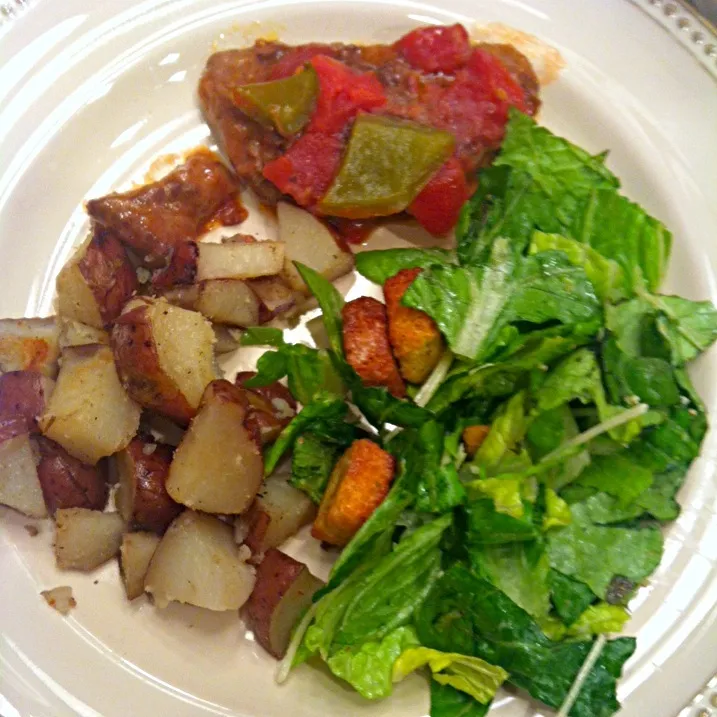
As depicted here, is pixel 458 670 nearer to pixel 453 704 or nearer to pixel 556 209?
pixel 453 704

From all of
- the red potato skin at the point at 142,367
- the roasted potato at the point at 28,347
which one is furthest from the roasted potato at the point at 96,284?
the red potato skin at the point at 142,367

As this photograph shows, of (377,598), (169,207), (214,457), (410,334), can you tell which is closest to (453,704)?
(377,598)

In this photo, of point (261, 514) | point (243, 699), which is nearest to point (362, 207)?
point (261, 514)

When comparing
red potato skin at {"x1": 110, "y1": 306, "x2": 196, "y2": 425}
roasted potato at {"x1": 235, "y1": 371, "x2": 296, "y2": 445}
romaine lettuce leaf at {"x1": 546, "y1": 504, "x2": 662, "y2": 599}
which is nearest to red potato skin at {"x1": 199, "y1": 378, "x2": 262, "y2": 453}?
roasted potato at {"x1": 235, "y1": 371, "x2": 296, "y2": 445}

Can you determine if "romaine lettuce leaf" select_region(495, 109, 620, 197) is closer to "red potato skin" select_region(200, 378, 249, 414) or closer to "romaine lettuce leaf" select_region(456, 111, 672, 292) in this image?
"romaine lettuce leaf" select_region(456, 111, 672, 292)

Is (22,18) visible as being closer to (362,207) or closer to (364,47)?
(364,47)

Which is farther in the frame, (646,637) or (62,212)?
(62,212)
